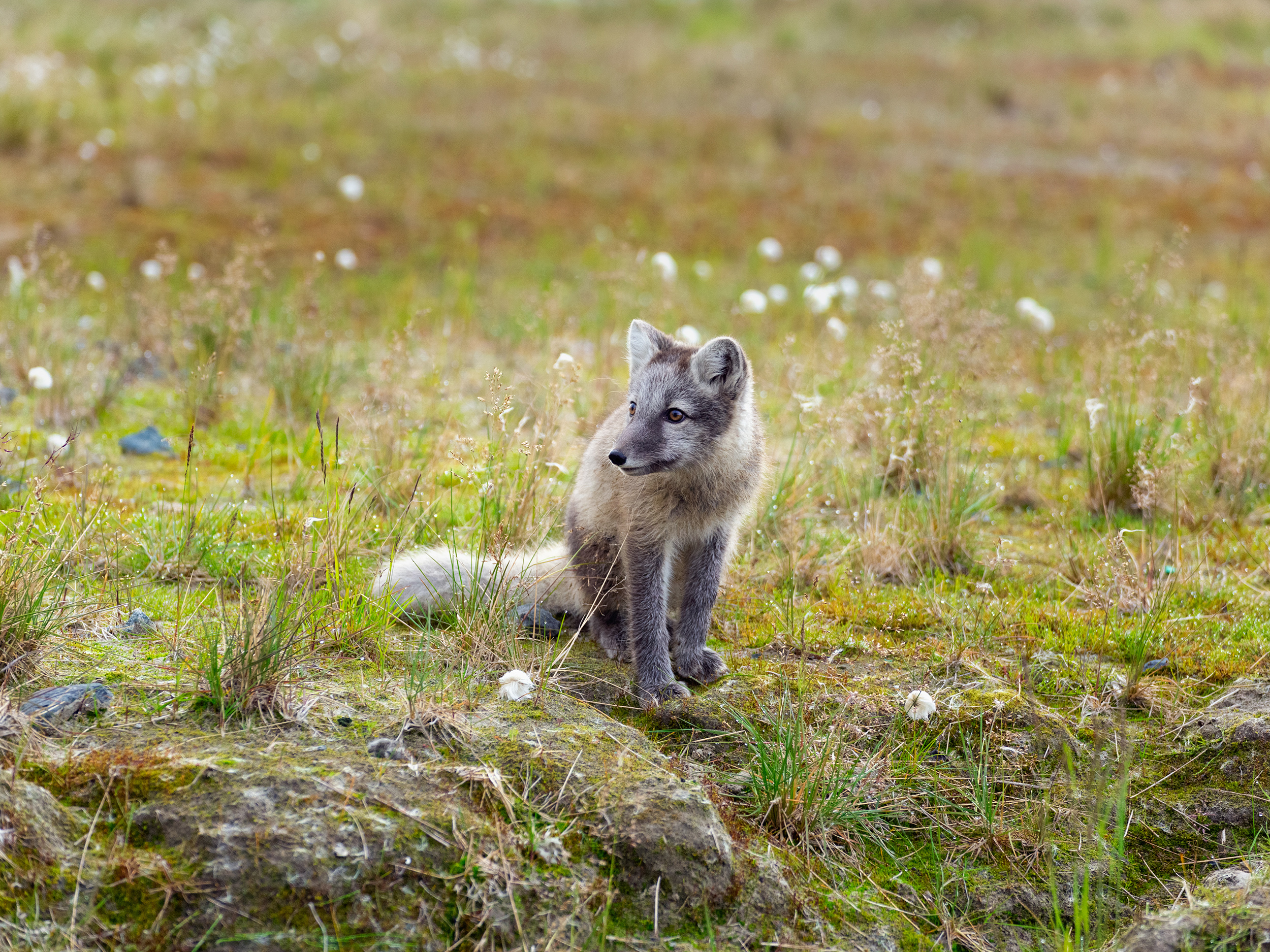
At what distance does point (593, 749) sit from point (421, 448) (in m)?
2.73

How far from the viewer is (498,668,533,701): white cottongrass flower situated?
Result: 3.74 metres

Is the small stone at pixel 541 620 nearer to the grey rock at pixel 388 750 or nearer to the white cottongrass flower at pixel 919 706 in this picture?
the grey rock at pixel 388 750

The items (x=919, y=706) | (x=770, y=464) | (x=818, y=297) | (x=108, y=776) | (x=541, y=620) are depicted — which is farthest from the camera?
(x=818, y=297)

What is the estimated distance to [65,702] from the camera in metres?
3.51

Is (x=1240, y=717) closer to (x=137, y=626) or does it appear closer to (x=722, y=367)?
(x=722, y=367)

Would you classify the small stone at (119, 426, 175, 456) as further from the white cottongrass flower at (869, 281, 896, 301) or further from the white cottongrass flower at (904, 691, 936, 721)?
the white cottongrass flower at (869, 281, 896, 301)

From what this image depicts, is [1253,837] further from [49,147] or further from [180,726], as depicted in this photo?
[49,147]

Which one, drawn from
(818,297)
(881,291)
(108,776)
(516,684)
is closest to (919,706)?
(516,684)

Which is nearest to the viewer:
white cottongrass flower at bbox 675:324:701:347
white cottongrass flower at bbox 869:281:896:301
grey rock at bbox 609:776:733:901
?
grey rock at bbox 609:776:733:901

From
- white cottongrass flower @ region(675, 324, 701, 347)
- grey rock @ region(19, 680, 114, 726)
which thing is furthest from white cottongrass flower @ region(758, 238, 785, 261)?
grey rock @ region(19, 680, 114, 726)

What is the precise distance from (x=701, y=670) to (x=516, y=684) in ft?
3.28

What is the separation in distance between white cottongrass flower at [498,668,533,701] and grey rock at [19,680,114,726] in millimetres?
1282

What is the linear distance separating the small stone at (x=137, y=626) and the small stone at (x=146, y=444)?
266 cm

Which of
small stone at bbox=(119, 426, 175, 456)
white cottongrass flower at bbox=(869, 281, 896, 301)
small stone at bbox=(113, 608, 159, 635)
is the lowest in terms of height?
small stone at bbox=(119, 426, 175, 456)
